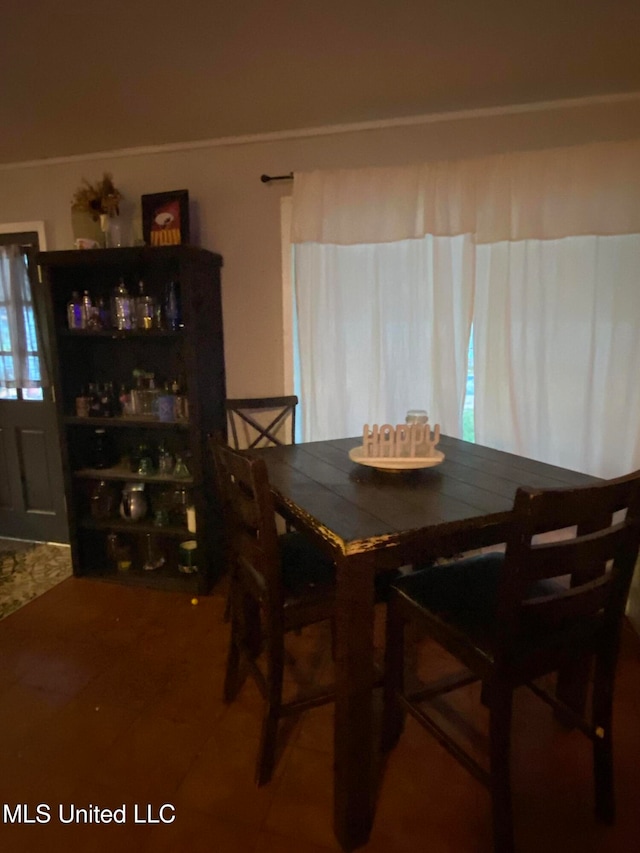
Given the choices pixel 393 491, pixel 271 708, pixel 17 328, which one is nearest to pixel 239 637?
pixel 271 708

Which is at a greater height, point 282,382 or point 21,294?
point 21,294

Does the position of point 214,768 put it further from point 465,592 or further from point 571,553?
point 571,553

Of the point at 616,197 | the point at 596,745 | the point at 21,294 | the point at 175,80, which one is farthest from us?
the point at 21,294

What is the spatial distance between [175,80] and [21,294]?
1652 millimetres

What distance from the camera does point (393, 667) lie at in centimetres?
154

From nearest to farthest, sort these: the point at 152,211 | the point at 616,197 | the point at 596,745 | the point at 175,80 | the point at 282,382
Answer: the point at 596,745
the point at 175,80
the point at 616,197
the point at 152,211
the point at 282,382

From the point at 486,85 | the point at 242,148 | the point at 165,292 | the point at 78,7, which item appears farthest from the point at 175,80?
the point at 486,85

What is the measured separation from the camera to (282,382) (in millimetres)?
2707

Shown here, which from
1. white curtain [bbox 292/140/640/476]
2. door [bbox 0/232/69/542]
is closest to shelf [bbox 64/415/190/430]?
door [bbox 0/232/69/542]

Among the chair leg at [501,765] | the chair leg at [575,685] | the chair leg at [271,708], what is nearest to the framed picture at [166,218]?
the chair leg at [271,708]

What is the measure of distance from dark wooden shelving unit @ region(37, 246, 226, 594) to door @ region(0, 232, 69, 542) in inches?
15.6

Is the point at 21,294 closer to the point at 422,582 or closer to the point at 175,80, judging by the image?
the point at 175,80

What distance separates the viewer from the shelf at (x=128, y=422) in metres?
2.48

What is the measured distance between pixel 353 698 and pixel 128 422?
1.78 meters
